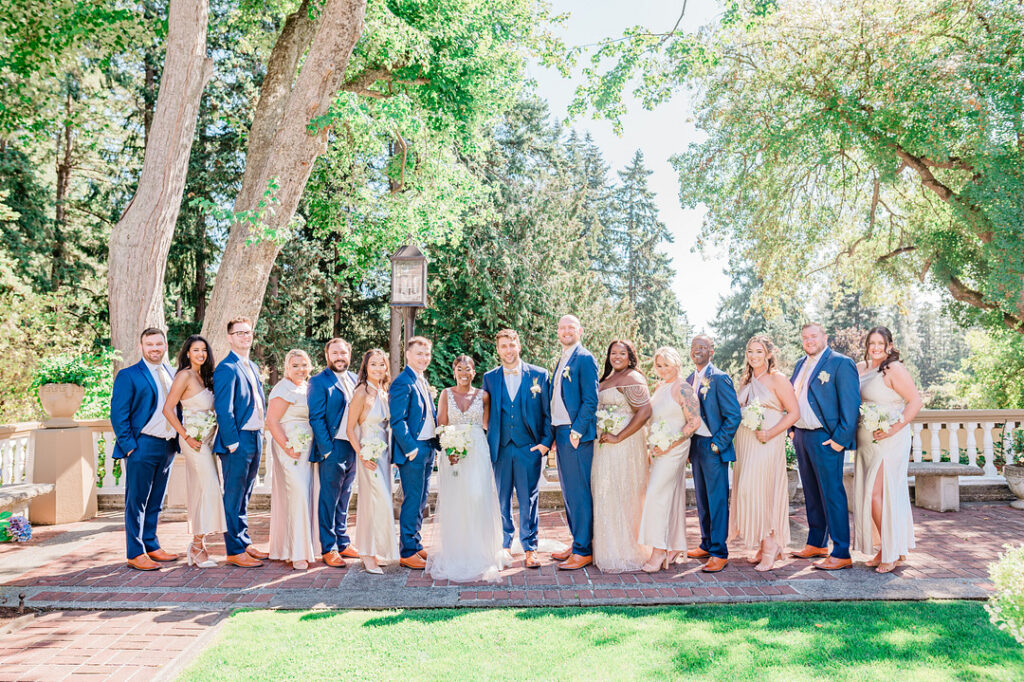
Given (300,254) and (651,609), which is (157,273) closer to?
(651,609)

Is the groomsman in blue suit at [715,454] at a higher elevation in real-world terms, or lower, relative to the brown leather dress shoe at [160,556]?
higher

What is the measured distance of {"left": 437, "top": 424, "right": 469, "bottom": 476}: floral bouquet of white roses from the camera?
577cm

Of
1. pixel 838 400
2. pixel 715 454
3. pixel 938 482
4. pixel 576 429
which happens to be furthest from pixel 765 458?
pixel 938 482

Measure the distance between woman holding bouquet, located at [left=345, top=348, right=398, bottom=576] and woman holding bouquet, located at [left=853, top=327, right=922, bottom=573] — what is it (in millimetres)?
4246

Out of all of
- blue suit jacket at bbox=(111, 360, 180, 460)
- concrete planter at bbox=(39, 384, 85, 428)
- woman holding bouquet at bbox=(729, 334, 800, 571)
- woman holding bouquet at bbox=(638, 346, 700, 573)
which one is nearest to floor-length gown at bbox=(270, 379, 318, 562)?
blue suit jacket at bbox=(111, 360, 180, 460)

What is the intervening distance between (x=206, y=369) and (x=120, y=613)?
215 cm

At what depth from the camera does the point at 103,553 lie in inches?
264

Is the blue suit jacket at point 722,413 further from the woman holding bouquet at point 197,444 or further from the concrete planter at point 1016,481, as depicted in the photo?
the concrete planter at point 1016,481

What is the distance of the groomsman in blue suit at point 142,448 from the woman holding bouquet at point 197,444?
5.9 inches

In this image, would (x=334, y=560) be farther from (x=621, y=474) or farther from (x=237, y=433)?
(x=621, y=474)

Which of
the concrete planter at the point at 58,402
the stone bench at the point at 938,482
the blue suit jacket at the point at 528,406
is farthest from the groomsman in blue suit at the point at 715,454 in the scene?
the concrete planter at the point at 58,402

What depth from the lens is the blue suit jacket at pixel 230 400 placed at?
19.6 ft

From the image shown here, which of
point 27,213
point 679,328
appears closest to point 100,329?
point 27,213

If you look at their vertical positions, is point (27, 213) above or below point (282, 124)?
above
